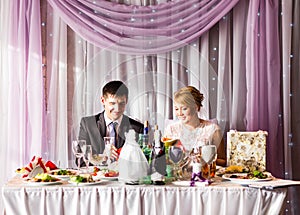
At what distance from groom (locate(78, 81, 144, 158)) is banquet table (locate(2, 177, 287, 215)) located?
1033 mm

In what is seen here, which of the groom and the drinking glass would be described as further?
the groom

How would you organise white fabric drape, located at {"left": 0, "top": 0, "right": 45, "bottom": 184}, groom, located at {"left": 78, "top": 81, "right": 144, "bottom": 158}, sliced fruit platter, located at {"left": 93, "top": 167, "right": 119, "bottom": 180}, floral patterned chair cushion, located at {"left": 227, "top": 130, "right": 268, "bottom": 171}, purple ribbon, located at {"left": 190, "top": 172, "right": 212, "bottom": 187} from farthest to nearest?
white fabric drape, located at {"left": 0, "top": 0, "right": 45, "bottom": 184}
groom, located at {"left": 78, "top": 81, "right": 144, "bottom": 158}
floral patterned chair cushion, located at {"left": 227, "top": 130, "right": 268, "bottom": 171}
sliced fruit platter, located at {"left": 93, "top": 167, "right": 119, "bottom": 180}
purple ribbon, located at {"left": 190, "top": 172, "right": 212, "bottom": 187}

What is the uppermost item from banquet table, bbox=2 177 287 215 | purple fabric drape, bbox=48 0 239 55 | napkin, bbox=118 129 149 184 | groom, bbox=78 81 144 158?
purple fabric drape, bbox=48 0 239 55

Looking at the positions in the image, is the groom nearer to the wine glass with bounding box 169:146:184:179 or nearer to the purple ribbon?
the wine glass with bounding box 169:146:184:179

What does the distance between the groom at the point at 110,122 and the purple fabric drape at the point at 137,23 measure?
1.41 feet

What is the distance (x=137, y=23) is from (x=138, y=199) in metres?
2.01

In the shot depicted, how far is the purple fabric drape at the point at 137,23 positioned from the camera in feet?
14.8

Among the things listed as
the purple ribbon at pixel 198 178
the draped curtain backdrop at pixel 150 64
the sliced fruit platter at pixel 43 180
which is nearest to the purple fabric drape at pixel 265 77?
the draped curtain backdrop at pixel 150 64

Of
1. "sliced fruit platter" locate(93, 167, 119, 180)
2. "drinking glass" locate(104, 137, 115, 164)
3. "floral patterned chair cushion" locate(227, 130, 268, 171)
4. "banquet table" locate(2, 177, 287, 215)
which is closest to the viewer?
"banquet table" locate(2, 177, 287, 215)

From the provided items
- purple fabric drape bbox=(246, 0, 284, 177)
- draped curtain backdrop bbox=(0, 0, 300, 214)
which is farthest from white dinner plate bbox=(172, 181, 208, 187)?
purple fabric drape bbox=(246, 0, 284, 177)

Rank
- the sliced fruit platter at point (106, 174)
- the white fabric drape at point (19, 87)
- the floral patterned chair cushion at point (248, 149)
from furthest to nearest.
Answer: the white fabric drape at point (19, 87)
the floral patterned chair cushion at point (248, 149)
the sliced fruit platter at point (106, 174)

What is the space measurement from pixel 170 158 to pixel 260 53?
176cm

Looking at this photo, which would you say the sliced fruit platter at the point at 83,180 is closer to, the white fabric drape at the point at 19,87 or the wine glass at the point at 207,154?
the wine glass at the point at 207,154

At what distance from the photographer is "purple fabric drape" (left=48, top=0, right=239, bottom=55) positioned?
452 centimetres
